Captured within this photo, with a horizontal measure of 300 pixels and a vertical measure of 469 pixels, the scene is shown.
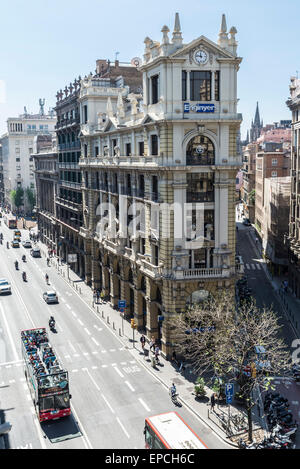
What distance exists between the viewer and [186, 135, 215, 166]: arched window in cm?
4903

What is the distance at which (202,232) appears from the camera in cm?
5025

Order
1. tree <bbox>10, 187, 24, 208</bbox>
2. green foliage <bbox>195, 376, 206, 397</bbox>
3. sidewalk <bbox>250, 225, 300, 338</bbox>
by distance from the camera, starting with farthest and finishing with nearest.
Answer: tree <bbox>10, 187, 24, 208</bbox> → sidewalk <bbox>250, 225, 300, 338</bbox> → green foliage <bbox>195, 376, 206, 397</bbox>

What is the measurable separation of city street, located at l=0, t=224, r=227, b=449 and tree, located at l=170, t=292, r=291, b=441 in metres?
4.77

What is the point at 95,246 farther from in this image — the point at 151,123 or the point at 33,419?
the point at 33,419

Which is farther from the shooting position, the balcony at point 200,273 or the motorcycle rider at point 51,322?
the motorcycle rider at point 51,322

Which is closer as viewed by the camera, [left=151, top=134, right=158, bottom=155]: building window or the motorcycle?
[left=151, top=134, right=158, bottom=155]: building window

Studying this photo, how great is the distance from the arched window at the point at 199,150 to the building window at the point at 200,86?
3.82 metres

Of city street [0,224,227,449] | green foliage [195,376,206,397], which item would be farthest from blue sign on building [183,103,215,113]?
city street [0,224,227,449]

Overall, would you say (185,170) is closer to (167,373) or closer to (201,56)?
(201,56)

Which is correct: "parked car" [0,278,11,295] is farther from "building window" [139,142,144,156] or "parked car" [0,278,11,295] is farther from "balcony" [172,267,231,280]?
"balcony" [172,267,231,280]

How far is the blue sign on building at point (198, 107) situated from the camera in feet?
157

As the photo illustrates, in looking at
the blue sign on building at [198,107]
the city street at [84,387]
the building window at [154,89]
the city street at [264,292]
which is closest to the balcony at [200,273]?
the city street at [264,292]

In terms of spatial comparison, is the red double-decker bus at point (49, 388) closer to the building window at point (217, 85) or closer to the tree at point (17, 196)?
the building window at point (217, 85)


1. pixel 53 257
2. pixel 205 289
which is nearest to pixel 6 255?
pixel 53 257
